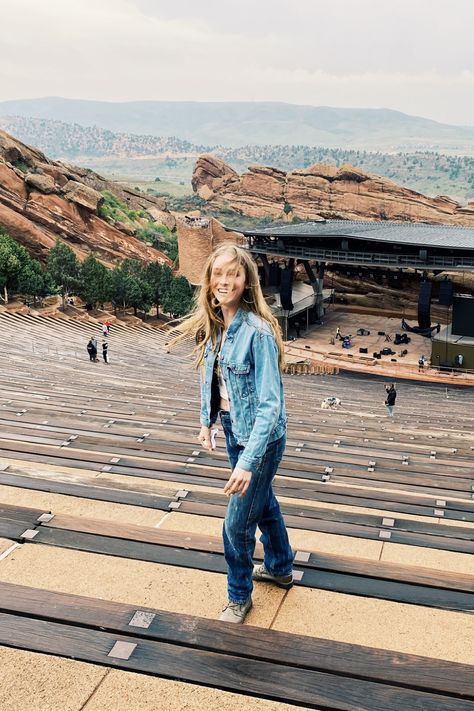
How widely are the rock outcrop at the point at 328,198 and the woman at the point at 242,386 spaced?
2477 inches

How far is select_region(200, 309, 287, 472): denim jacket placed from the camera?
3182 millimetres

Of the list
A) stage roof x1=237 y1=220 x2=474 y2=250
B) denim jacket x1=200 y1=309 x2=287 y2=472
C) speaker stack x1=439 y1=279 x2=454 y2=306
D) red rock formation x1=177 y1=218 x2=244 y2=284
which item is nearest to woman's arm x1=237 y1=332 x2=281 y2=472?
denim jacket x1=200 y1=309 x2=287 y2=472

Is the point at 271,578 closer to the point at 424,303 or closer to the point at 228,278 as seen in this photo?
the point at 228,278

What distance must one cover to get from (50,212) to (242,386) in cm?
4828

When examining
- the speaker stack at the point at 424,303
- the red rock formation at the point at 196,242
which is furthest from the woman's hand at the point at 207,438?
the red rock formation at the point at 196,242

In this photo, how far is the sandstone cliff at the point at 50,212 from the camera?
44344mm

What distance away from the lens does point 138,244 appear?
53812 mm

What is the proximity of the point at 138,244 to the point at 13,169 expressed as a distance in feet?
36.7

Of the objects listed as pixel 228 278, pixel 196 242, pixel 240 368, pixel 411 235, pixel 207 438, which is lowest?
pixel 196 242

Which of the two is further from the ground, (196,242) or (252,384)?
(252,384)

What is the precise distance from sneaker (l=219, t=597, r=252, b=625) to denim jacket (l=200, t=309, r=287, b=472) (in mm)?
788

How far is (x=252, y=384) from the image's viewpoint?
332cm

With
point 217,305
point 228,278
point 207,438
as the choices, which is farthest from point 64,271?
point 228,278

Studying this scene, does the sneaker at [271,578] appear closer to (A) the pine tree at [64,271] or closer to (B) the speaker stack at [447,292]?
(A) the pine tree at [64,271]
